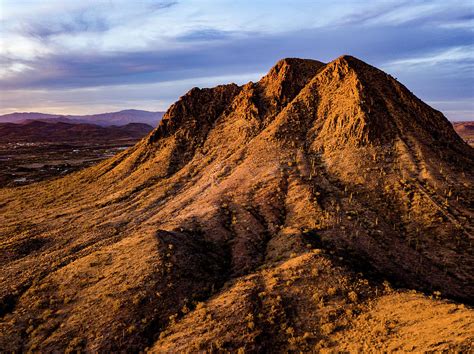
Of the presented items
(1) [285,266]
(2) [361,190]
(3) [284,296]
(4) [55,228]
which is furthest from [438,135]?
(4) [55,228]

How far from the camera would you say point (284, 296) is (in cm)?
2083

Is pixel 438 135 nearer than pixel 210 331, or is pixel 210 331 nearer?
pixel 210 331

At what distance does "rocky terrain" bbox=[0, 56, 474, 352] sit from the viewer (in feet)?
60.9

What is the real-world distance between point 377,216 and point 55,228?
3127 centimetres

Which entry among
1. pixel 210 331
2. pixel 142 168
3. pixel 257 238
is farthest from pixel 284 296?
pixel 142 168

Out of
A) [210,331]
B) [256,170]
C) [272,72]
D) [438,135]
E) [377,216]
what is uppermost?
[272,72]

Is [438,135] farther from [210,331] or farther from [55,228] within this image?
[55,228]

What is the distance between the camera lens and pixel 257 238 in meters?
28.1

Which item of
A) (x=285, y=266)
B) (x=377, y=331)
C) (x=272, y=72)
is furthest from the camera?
(x=272, y=72)

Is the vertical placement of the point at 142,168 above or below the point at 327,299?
above

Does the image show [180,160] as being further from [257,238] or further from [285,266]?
[285,266]

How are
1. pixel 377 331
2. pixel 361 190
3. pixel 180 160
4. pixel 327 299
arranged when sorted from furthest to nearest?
pixel 180 160 → pixel 361 190 → pixel 327 299 → pixel 377 331

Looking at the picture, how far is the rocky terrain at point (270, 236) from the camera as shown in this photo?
1856 centimetres

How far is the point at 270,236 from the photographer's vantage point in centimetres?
2847
